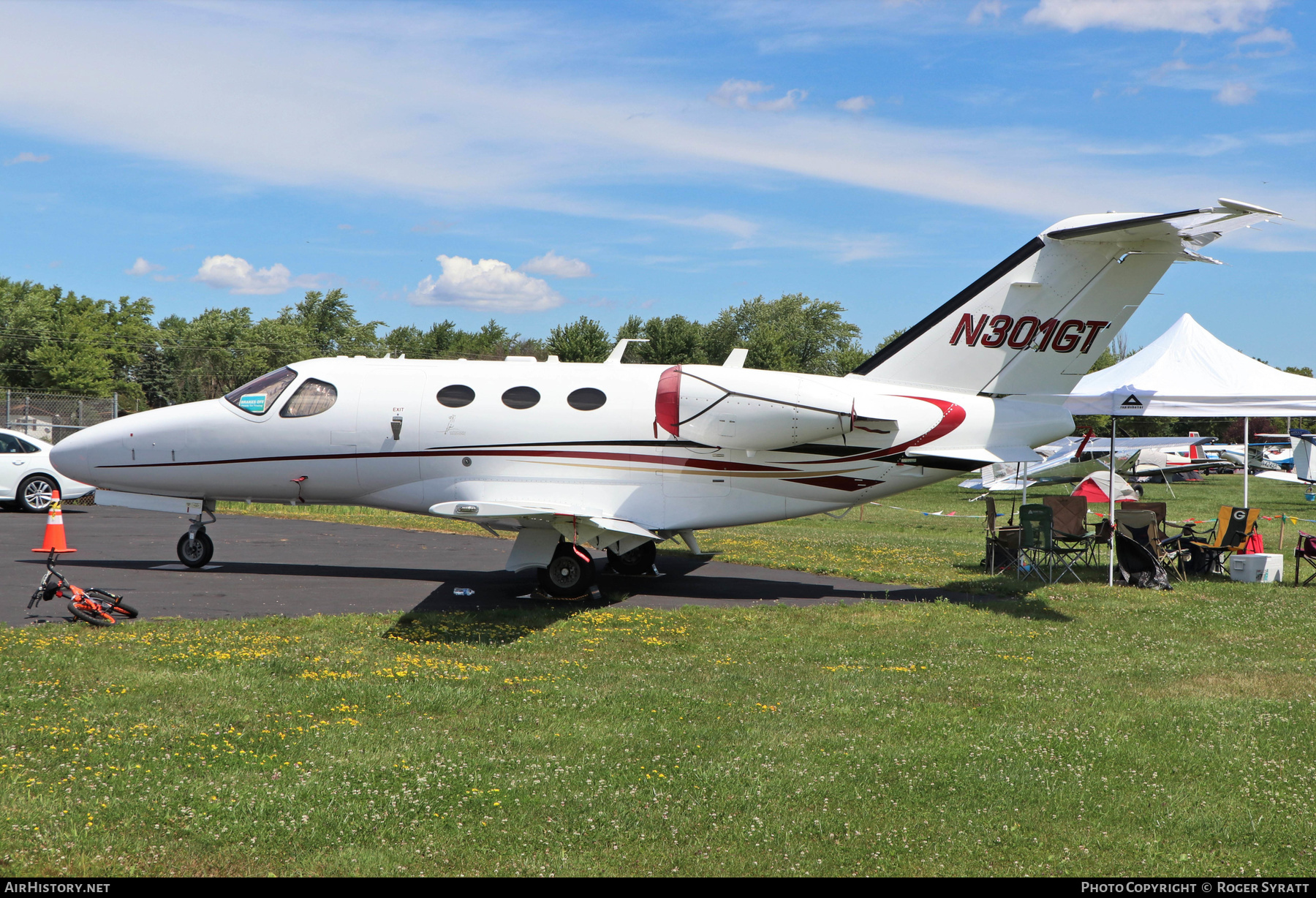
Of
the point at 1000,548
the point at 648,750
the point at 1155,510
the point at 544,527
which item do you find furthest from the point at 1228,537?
the point at 648,750

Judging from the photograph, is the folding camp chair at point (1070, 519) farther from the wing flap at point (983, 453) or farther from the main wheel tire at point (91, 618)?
the main wheel tire at point (91, 618)

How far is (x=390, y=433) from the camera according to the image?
14.4m

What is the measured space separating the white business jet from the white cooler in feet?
17.0

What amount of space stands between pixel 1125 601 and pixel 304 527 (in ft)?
55.5

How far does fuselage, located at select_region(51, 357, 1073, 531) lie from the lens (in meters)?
13.8

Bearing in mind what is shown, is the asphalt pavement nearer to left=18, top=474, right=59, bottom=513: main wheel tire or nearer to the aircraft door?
the aircraft door

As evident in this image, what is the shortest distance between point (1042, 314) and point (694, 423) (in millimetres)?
5229

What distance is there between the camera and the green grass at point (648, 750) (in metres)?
5.46

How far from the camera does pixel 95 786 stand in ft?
19.8

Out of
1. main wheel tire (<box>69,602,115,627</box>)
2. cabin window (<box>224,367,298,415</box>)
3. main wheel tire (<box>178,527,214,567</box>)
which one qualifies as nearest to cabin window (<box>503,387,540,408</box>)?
cabin window (<box>224,367,298,415</box>)

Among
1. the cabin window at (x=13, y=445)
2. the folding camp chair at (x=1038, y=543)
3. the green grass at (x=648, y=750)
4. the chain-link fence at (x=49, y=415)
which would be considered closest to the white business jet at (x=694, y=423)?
the folding camp chair at (x=1038, y=543)

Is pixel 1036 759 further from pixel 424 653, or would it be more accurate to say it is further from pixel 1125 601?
pixel 1125 601

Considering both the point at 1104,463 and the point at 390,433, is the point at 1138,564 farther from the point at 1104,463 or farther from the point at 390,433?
the point at 1104,463

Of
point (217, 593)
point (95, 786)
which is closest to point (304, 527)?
point (217, 593)
